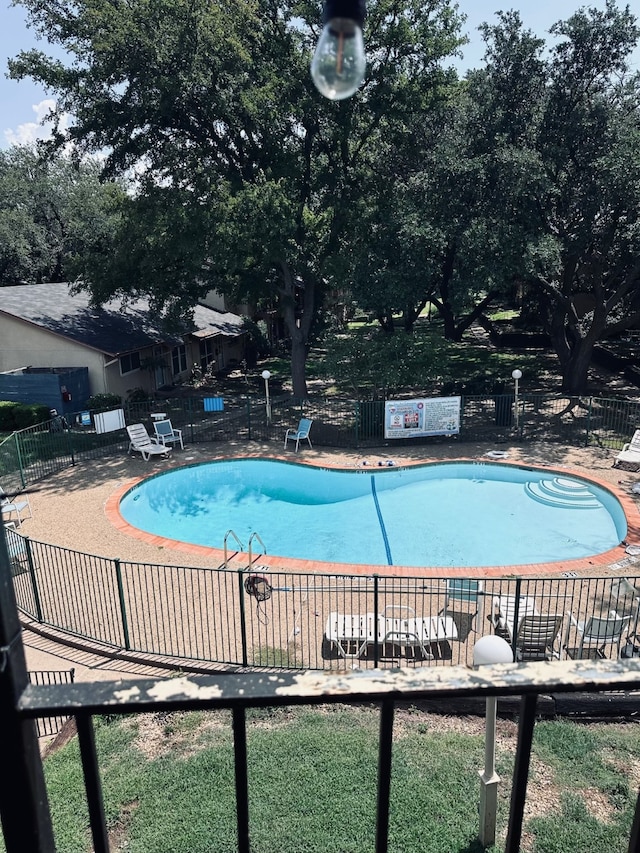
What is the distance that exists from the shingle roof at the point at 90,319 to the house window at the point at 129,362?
744 millimetres

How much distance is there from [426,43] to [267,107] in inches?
240

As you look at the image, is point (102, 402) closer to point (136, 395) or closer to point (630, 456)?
point (136, 395)

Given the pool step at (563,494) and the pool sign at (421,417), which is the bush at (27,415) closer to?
the pool sign at (421,417)

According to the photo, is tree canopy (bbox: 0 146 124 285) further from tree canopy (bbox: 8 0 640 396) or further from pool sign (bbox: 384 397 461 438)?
pool sign (bbox: 384 397 461 438)

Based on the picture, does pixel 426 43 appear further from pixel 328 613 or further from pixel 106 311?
pixel 328 613

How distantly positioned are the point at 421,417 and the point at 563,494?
5.52 meters

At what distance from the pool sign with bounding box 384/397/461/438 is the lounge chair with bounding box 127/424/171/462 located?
747 cm

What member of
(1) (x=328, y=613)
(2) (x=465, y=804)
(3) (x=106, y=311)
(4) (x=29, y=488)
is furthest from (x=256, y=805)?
(3) (x=106, y=311)

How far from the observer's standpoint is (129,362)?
28.2 meters

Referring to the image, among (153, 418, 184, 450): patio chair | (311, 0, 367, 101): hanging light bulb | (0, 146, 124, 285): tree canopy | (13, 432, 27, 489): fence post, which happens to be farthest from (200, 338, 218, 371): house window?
(311, 0, 367, 101): hanging light bulb

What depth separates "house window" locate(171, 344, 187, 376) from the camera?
106ft

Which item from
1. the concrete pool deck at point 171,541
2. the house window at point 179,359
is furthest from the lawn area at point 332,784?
the house window at point 179,359

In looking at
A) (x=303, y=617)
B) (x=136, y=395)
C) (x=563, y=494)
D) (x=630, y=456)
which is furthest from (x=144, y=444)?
(x=630, y=456)

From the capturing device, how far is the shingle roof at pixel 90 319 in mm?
26172
